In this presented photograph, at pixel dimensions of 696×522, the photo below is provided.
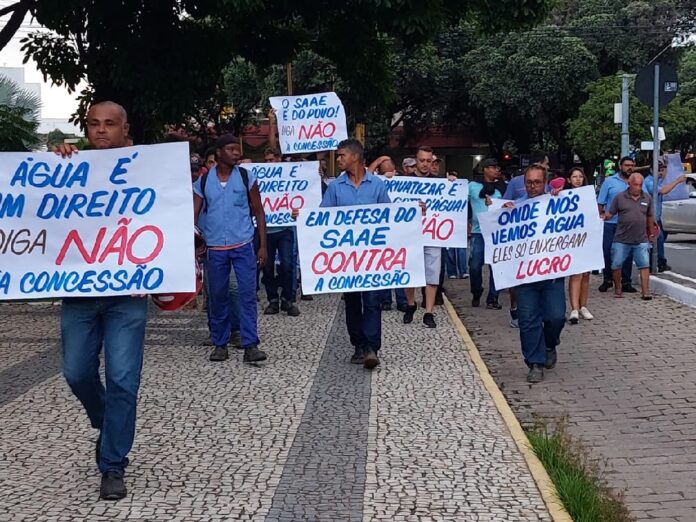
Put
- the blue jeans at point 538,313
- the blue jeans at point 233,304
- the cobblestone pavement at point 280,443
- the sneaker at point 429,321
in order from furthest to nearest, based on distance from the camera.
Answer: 1. the sneaker at point 429,321
2. the blue jeans at point 233,304
3. the blue jeans at point 538,313
4. the cobblestone pavement at point 280,443

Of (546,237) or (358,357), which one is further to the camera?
(358,357)

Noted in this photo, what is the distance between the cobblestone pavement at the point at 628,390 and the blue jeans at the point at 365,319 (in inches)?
40.7

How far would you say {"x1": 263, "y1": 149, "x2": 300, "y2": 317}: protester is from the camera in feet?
38.4

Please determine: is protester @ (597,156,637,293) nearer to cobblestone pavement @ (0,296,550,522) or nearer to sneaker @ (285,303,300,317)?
sneaker @ (285,303,300,317)

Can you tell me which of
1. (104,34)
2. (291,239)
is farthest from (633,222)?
(104,34)

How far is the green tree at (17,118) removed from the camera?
41.4ft

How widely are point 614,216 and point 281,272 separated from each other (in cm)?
459

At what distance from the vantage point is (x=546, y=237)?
8414 millimetres

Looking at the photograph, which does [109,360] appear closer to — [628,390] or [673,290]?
[628,390]

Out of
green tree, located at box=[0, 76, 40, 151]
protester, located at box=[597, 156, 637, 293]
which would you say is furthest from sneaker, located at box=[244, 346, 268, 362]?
protester, located at box=[597, 156, 637, 293]

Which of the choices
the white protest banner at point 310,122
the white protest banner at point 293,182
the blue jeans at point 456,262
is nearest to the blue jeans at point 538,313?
the white protest banner at point 293,182

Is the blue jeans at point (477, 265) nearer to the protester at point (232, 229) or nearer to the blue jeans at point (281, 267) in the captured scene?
the blue jeans at point (281, 267)

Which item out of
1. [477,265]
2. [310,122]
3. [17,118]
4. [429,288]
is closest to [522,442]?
[429,288]

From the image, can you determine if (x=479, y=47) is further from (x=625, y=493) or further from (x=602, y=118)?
(x=625, y=493)
